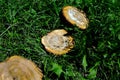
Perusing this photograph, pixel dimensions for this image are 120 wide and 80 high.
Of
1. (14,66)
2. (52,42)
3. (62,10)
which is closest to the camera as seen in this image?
(14,66)

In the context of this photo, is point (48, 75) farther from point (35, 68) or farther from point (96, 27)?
point (96, 27)

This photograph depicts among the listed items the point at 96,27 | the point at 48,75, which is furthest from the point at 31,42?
the point at 96,27

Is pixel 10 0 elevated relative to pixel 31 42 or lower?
elevated

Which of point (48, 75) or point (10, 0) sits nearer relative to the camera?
point (48, 75)

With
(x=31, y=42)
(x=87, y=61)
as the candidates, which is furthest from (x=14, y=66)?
(x=87, y=61)

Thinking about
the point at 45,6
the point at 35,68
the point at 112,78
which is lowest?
the point at 112,78

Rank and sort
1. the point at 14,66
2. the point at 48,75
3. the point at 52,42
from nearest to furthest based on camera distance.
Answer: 1. the point at 14,66
2. the point at 48,75
3. the point at 52,42
